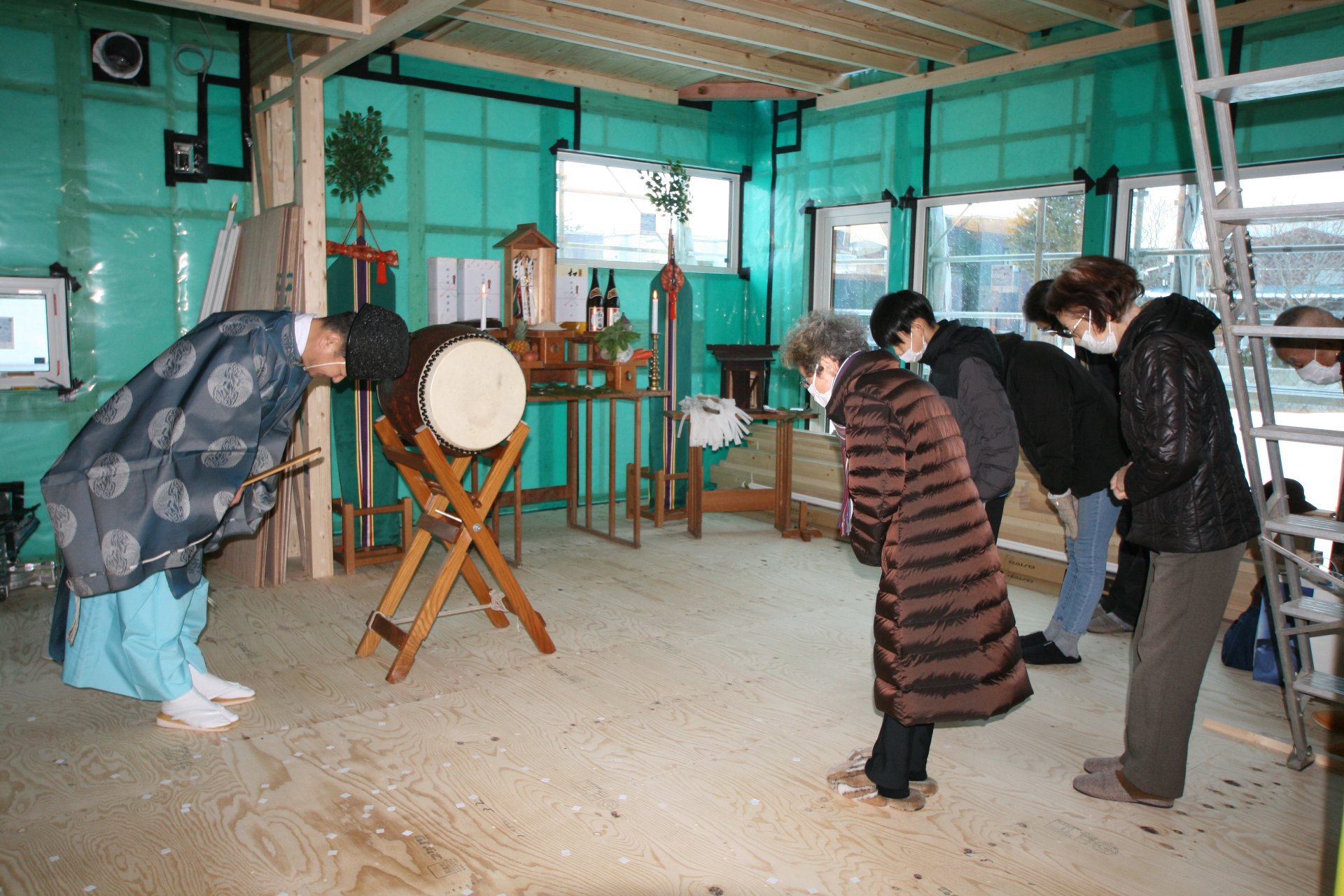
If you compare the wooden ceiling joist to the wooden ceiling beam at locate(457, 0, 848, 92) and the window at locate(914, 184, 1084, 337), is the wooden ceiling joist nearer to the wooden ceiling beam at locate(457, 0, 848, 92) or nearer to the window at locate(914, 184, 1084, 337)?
the wooden ceiling beam at locate(457, 0, 848, 92)

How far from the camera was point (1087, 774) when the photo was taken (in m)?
3.13

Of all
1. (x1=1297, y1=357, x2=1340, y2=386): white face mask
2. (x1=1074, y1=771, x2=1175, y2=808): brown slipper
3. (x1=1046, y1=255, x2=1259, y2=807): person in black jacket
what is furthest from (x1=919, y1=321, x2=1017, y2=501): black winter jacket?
(x1=1297, y1=357, x2=1340, y2=386): white face mask

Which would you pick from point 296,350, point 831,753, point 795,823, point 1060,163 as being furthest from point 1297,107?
point 296,350

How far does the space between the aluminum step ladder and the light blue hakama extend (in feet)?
11.5

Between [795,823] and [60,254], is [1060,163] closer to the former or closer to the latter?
[795,823]

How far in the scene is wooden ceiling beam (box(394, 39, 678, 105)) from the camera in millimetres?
6590

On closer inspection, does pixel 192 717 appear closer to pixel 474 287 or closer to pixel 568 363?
pixel 568 363

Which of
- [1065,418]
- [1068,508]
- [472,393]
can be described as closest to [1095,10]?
[1065,418]

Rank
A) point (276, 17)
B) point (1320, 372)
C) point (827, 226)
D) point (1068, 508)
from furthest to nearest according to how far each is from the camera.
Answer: point (827, 226) < point (276, 17) < point (1068, 508) < point (1320, 372)

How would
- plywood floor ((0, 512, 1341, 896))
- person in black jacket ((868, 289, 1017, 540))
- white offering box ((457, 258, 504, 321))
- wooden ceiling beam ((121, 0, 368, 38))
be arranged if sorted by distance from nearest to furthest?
1. plywood floor ((0, 512, 1341, 896))
2. person in black jacket ((868, 289, 1017, 540))
3. wooden ceiling beam ((121, 0, 368, 38))
4. white offering box ((457, 258, 504, 321))

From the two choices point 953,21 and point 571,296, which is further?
point 571,296

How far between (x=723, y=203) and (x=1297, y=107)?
4.39 metres

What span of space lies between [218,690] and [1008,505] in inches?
170

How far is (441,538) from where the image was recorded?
4164 millimetres
